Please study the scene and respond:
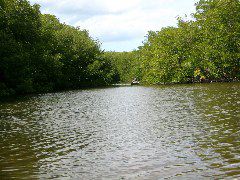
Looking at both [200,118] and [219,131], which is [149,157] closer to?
[219,131]

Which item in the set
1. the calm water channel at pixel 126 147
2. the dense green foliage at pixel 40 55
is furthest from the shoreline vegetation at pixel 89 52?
the calm water channel at pixel 126 147

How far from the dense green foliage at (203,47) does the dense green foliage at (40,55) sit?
20235 millimetres

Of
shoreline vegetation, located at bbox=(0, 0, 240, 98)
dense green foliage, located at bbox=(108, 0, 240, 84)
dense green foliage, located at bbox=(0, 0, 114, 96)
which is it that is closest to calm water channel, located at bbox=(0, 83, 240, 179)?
dense green foliage, located at bbox=(0, 0, 114, 96)

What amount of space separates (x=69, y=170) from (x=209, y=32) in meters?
71.6

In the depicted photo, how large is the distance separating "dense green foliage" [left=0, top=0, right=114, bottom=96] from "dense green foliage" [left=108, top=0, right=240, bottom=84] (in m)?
20.2

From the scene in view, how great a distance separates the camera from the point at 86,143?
17.8 m

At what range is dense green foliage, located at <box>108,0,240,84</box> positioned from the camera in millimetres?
74812

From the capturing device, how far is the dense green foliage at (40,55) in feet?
194

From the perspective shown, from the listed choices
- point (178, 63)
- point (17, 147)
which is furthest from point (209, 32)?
point (17, 147)

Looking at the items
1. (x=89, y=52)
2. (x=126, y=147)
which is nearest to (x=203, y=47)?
(x=89, y=52)

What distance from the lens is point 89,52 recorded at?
342ft

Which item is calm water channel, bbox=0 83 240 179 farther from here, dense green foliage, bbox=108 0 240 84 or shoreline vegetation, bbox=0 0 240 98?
dense green foliage, bbox=108 0 240 84

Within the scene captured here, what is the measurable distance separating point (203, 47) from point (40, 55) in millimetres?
39185

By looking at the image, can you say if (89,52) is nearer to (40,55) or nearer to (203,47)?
(40,55)
